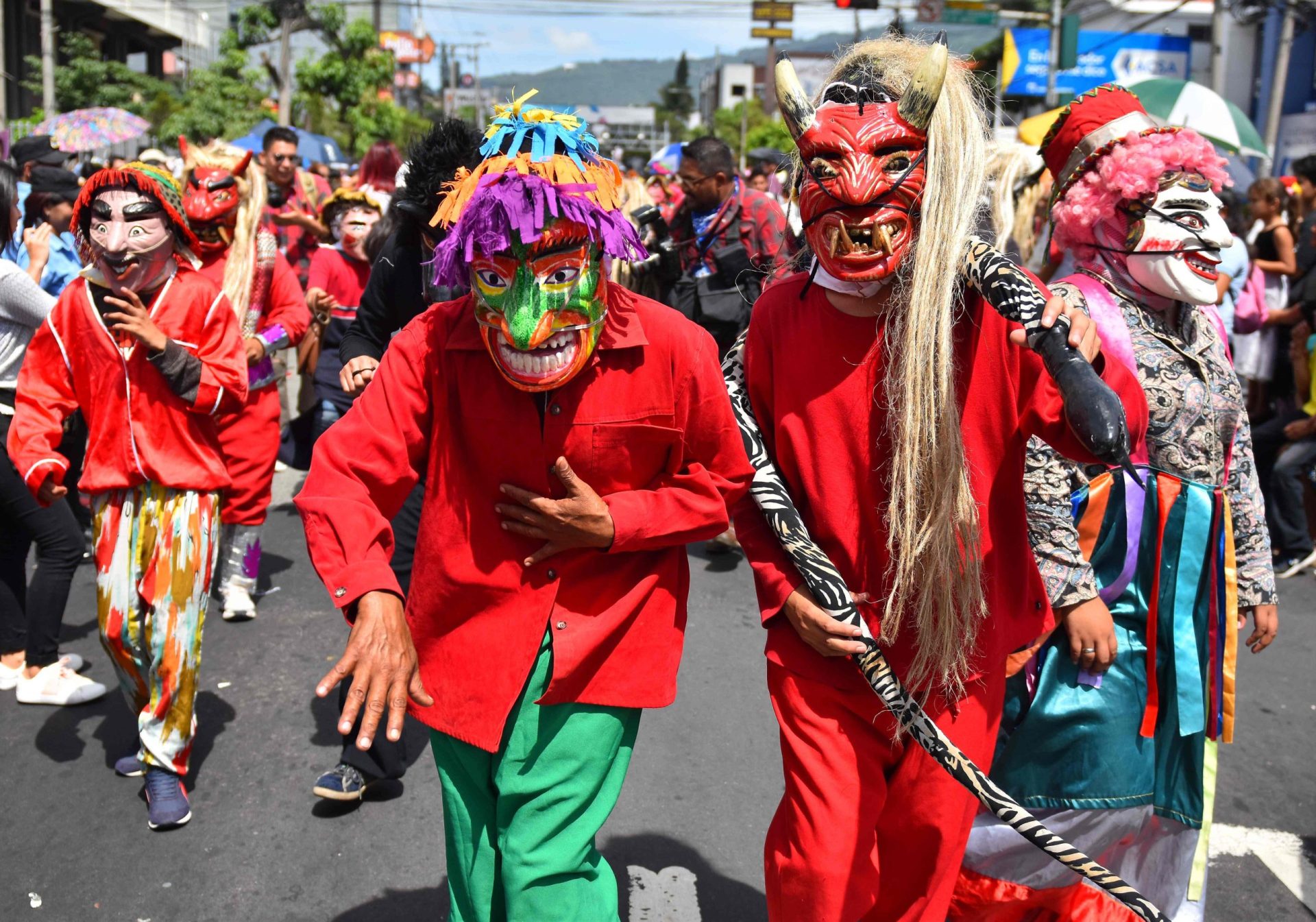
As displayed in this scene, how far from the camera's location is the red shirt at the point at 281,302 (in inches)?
213

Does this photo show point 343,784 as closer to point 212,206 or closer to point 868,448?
point 868,448

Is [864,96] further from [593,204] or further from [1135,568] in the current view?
[1135,568]

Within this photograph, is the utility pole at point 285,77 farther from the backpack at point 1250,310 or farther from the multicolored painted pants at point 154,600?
the multicolored painted pants at point 154,600

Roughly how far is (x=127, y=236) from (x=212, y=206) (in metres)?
1.59

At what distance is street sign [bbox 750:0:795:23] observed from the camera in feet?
120

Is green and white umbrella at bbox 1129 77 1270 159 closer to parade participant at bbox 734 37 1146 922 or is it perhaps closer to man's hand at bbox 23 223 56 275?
man's hand at bbox 23 223 56 275

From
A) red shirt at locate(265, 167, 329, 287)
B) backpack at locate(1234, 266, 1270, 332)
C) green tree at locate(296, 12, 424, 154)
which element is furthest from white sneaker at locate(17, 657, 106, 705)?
green tree at locate(296, 12, 424, 154)

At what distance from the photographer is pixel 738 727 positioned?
4691 millimetres

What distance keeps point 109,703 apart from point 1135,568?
4002mm

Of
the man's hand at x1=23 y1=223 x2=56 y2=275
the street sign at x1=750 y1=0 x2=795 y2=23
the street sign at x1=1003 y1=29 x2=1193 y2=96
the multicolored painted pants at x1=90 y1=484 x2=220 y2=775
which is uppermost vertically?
the street sign at x1=750 y1=0 x2=795 y2=23

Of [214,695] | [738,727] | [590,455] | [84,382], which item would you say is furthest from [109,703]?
[590,455]

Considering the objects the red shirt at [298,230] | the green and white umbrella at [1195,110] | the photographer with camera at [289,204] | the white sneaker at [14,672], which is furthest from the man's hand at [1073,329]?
the green and white umbrella at [1195,110]

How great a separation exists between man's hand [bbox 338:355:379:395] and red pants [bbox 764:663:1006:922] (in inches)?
66.2

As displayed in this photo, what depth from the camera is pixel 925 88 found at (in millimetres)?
2330
